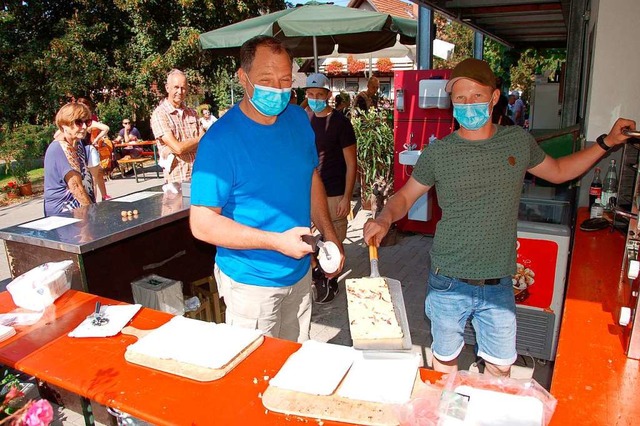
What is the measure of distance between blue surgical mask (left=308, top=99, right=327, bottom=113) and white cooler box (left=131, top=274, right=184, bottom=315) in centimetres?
215

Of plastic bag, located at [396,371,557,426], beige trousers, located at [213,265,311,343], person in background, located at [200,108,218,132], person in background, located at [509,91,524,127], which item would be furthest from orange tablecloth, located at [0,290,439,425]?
person in background, located at [509,91,524,127]

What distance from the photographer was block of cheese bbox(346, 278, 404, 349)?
5.38 feet

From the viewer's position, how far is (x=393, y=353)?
1.67m

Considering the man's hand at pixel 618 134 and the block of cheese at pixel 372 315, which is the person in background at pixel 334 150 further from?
the block of cheese at pixel 372 315

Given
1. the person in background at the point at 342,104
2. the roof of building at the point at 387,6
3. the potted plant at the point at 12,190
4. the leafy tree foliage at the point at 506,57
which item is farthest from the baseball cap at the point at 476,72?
the roof of building at the point at 387,6

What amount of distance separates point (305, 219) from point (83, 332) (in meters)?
1.09

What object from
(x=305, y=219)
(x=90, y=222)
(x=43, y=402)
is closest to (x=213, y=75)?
(x=90, y=222)

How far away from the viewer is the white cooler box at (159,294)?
3.16 meters

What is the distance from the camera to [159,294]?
10.3 feet

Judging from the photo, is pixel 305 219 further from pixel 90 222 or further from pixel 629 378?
pixel 90 222

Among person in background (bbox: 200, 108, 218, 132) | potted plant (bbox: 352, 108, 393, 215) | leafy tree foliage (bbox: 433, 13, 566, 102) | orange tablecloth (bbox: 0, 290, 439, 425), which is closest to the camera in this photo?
orange tablecloth (bbox: 0, 290, 439, 425)

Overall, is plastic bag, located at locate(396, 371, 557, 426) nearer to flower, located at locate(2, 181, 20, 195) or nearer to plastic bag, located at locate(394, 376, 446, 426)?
plastic bag, located at locate(394, 376, 446, 426)

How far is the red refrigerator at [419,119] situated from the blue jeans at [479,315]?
3.54 metres

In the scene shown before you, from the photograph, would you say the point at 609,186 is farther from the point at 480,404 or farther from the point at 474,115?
the point at 480,404
